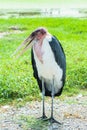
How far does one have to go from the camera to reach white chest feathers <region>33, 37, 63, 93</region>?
4.63 m

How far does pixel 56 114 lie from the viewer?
5.26 m

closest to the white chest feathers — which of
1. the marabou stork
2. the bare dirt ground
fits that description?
the marabou stork

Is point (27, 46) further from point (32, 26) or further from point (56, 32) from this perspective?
Answer: point (32, 26)

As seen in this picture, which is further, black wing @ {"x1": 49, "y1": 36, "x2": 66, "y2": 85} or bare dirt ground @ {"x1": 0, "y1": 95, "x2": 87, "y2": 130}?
bare dirt ground @ {"x1": 0, "y1": 95, "x2": 87, "y2": 130}

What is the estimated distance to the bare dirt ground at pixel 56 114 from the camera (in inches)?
191

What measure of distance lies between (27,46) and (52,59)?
12.5 inches

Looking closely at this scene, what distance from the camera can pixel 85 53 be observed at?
8078mm

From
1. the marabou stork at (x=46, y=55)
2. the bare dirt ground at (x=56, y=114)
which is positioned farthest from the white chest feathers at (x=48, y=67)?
the bare dirt ground at (x=56, y=114)

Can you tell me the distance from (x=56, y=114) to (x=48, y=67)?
2.66 ft

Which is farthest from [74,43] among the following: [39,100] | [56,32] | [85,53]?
[39,100]

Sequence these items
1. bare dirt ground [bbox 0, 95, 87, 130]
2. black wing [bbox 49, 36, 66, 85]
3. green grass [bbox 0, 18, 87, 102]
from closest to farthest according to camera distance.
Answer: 1. black wing [bbox 49, 36, 66, 85]
2. bare dirt ground [bbox 0, 95, 87, 130]
3. green grass [bbox 0, 18, 87, 102]

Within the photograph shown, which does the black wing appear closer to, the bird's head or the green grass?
the bird's head

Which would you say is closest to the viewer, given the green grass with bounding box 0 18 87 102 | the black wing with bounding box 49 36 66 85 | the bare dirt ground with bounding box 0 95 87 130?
the black wing with bounding box 49 36 66 85

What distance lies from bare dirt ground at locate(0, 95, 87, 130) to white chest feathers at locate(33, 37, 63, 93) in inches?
18.0
